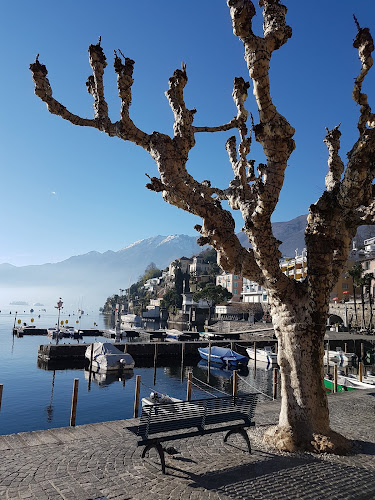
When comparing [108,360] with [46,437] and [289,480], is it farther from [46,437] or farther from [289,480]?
[289,480]

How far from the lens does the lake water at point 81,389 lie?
22406 mm

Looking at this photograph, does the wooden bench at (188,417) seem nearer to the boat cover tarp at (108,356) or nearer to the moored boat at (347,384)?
the moored boat at (347,384)

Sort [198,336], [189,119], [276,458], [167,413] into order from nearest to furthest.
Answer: [167,413], [276,458], [189,119], [198,336]

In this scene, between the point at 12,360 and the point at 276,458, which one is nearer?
the point at 276,458

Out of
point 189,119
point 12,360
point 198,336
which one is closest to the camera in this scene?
point 189,119

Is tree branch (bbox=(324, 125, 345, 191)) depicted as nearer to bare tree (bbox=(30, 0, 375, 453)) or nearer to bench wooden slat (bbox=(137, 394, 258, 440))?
bare tree (bbox=(30, 0, 375, 453))

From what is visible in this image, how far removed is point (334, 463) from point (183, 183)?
8.44 metres

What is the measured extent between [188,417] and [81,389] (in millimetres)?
24677

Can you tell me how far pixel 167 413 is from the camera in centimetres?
842

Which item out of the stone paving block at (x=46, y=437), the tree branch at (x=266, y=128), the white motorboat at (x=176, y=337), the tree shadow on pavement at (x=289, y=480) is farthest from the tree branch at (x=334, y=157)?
the white motorboat at (x=176, y=337)

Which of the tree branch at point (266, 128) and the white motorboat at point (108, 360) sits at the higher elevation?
the tree branch at point (266, 128)

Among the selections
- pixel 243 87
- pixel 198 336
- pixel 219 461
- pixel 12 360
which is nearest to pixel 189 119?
pixel 243 87

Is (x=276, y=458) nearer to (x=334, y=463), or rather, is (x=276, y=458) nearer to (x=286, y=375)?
(x=334, y=463)

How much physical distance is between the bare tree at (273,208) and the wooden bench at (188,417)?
4.36ft
